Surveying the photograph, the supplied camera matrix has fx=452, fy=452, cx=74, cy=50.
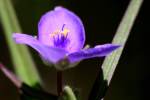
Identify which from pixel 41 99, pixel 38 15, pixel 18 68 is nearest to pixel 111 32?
pixel 38 15

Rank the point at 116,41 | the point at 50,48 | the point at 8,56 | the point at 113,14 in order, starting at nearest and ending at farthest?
the point at 50,48 → the point at 116,41 → the point at 8,56 → the point at 113,14

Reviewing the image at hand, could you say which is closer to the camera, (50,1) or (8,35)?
(8,35)

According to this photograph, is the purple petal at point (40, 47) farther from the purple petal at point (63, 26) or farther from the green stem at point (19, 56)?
the green stem at point (19, 56)

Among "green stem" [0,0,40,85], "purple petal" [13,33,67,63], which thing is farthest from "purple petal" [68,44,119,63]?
"green stem" [0,0,40,85]

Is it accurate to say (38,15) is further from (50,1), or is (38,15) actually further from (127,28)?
(127,28)

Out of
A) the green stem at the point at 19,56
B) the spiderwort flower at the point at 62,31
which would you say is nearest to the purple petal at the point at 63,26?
the spiderwort flower at the point at 62,31

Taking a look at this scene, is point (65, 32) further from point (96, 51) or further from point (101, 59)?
point (101, 59)

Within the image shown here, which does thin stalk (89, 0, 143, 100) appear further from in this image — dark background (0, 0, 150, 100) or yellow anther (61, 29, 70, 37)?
dark background (0, 0, 150, 100)
